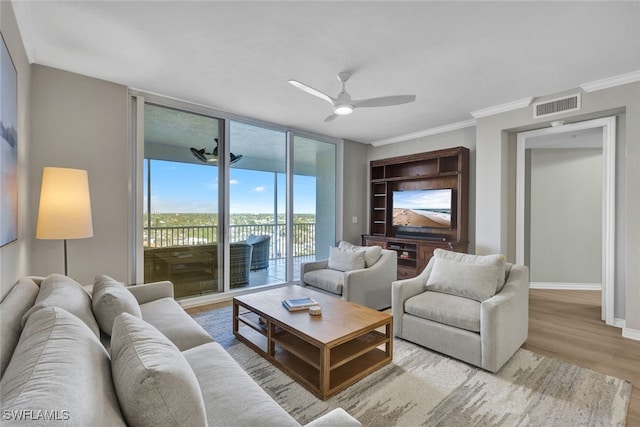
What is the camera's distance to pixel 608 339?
2.88m

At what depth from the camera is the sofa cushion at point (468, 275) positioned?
2.55m

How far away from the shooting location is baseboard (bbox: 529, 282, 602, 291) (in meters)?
4.74

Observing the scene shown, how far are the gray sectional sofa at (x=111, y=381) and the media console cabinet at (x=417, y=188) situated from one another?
12.3ft

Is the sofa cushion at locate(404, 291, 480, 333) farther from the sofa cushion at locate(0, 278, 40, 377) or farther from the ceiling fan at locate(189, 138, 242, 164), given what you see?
the ceiling fan at locate(189, 138, 242, 164)

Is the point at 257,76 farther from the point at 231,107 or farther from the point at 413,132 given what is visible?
the point at 413,132

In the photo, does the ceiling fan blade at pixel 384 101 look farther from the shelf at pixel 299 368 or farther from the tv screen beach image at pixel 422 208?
the tv screen beach image at pixel 422 208

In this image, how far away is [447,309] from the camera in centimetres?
250

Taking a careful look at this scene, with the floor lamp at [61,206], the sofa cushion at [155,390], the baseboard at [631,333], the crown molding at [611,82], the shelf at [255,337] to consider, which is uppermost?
the crown molding at [611,82]

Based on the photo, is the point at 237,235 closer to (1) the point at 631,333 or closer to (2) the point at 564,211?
(1) the point at 631,333

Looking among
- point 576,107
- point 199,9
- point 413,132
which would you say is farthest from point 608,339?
point 199,9

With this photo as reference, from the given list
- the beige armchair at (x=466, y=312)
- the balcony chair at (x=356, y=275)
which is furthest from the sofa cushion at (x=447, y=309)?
the balcony chair at (x=356, y=275)

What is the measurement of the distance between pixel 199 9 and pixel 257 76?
1003mm

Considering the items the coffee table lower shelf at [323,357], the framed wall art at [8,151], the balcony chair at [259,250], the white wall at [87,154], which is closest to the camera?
the framed wall art at [8,151]

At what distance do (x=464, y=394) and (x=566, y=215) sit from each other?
4.42 m
